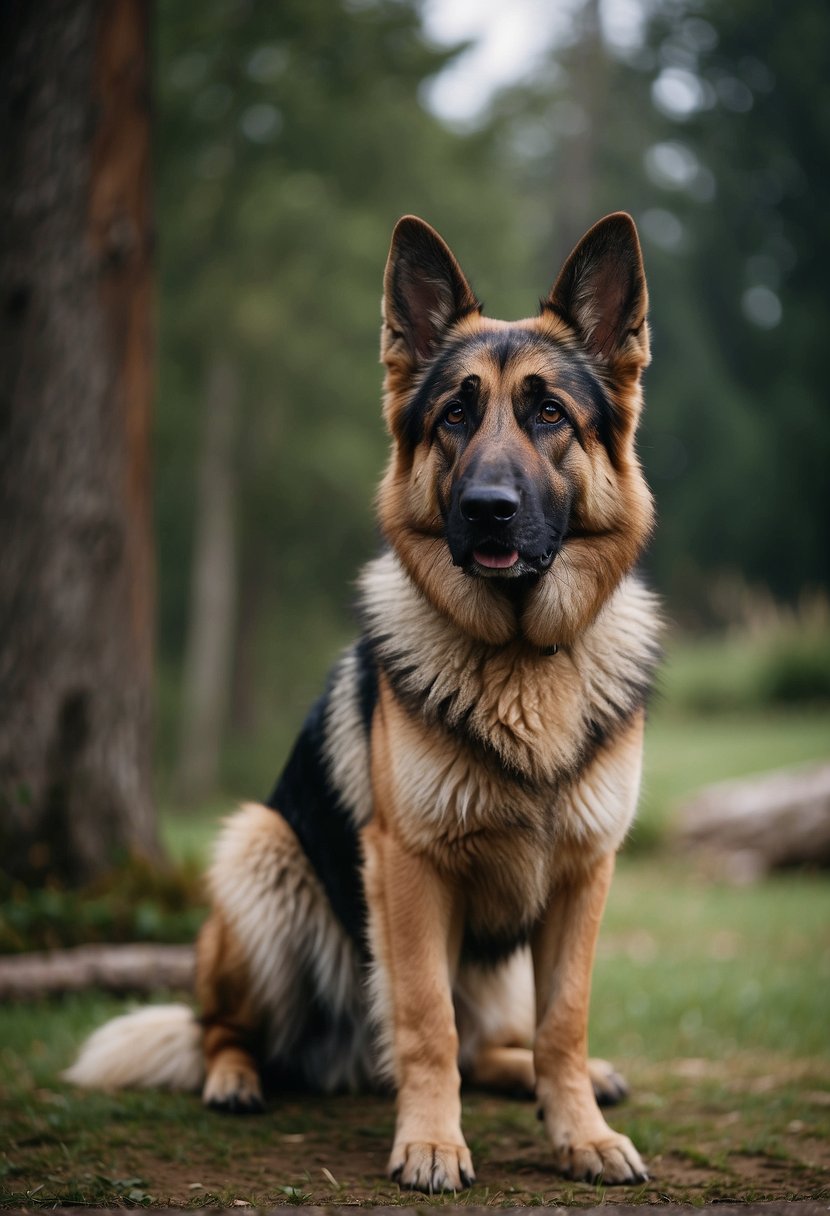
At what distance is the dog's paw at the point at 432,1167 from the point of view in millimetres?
2977

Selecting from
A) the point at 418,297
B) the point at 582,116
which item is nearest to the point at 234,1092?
the point at 418,297

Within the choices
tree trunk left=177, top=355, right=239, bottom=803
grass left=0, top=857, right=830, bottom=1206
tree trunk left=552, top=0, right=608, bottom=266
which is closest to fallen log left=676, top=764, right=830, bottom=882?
grass left=0, top=857, right=830, bottom=1206

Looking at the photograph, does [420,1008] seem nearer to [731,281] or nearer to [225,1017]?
[225,1017]

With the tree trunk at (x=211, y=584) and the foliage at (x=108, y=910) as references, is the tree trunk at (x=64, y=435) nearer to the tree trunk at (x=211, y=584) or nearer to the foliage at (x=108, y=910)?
the foliage at (x=108, y=910)

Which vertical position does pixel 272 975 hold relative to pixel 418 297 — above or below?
below

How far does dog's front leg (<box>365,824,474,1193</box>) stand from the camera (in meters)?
3.11

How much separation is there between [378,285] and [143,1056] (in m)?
13.8

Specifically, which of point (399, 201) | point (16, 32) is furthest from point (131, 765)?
point (399, 201)

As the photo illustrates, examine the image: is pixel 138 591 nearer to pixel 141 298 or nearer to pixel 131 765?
pixel 131 765

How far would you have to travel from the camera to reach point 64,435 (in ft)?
18.6

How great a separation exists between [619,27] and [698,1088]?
75.1 feet

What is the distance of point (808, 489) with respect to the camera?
91.6ft

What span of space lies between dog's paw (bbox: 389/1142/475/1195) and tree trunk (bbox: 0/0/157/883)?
3088 millimetres

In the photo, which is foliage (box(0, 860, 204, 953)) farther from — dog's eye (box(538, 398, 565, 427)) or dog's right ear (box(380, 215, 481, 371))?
dog's eye (box(538, 398, 565, 427))
